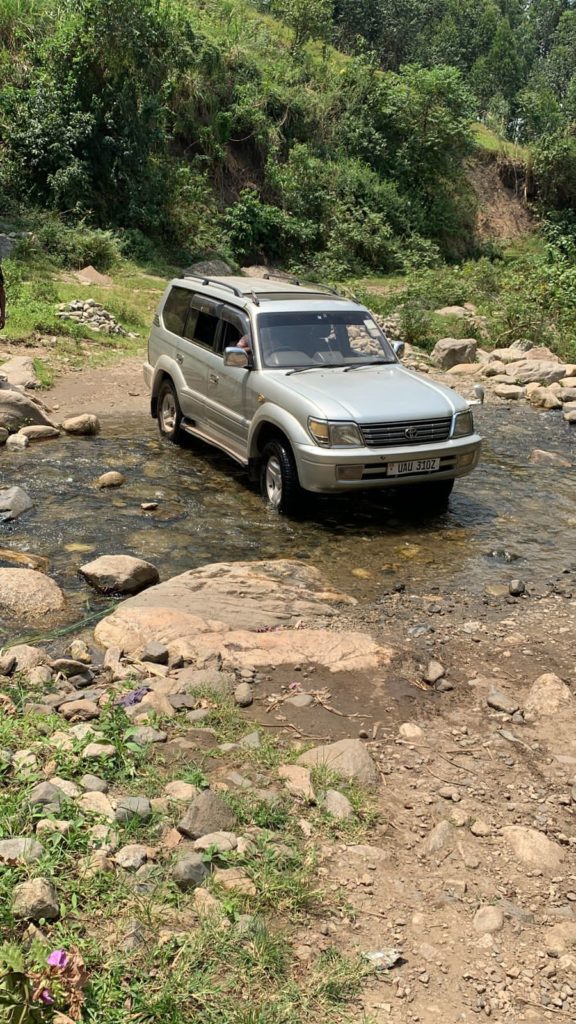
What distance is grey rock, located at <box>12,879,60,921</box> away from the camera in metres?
3.09

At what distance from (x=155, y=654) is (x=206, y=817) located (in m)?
1.81

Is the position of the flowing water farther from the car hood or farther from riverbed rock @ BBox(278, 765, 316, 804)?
riverbed rock @ BBox(278, 765, 316, 804)

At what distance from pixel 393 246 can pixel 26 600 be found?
28305mm

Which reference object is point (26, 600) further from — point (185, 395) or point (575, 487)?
point (575, 487)

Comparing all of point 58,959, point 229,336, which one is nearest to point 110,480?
point 229,336

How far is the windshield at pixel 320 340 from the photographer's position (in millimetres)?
9273

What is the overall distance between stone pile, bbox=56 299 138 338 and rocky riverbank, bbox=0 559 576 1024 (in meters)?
12.0

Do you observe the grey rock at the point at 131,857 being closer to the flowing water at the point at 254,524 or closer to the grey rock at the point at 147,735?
the grey rock at the point at 147,735

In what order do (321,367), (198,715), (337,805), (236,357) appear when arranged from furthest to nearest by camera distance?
(321,367) → (236,357) → (198,715) → (337,805)

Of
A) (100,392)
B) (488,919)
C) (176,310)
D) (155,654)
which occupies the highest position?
(176,310)

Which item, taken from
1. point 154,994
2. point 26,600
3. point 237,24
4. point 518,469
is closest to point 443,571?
point 26,600

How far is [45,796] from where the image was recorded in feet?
12.2

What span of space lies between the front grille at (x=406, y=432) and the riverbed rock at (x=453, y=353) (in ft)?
32.7

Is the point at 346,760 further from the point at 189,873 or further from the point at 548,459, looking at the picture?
the point at 548,459
